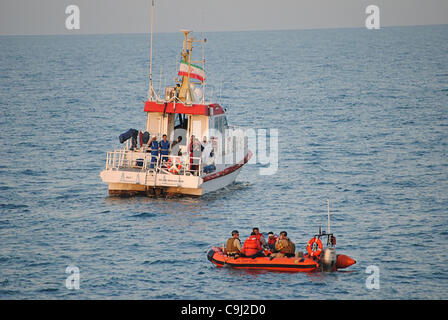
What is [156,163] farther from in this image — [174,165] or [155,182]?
[155,182]

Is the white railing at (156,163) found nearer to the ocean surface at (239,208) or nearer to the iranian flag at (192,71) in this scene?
the ocean surface at (239,208)

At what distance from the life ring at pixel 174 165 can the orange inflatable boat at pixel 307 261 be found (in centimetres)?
831

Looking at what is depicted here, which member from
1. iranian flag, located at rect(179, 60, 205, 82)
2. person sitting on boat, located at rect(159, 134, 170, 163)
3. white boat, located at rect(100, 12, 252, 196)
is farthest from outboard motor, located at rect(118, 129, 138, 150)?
iranian flag, located at rect(179, 60, 205, 82)

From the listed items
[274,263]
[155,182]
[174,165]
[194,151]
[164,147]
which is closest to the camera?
[274,263]

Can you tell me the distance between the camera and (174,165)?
1328 inches

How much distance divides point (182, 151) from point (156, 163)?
2789mm

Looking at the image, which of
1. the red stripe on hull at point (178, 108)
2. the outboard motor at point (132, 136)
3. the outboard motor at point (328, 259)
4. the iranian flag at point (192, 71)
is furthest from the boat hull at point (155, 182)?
the outboard motor at point (328, 259)

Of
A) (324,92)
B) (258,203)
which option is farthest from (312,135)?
(324,92)

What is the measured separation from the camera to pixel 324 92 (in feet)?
294

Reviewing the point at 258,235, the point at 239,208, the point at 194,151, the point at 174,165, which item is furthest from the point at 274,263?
the point at 194,151

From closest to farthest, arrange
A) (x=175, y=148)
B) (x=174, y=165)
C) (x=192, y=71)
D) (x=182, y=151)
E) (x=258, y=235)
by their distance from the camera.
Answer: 1. (x=258, y=235)
2. (x=174, y=165)
3. (x=175, y=148)
4. (x=182, y=151)
5. (x=192, y=71)

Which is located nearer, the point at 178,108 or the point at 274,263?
the point at 274,263

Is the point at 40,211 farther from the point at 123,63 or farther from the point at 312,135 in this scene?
the point at 123,63

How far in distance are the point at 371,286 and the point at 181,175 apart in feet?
36.2
